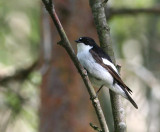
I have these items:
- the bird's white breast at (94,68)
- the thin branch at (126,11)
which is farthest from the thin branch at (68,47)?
the thin branch at (126,11)

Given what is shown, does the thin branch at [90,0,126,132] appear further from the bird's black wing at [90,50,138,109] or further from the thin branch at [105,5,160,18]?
the thin branch at [105,5,160,18]

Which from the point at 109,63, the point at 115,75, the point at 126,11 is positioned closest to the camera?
the point at 109,63

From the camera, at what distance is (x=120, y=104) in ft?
10.0

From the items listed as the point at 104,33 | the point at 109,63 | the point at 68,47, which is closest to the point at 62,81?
the point at 109,63

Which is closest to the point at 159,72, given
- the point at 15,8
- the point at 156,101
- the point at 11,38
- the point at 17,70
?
the point at 156,101

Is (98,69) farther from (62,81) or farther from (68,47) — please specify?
(62,81)

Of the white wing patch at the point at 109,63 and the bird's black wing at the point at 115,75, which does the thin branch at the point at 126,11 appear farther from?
the white wing patch at the point at 109,63

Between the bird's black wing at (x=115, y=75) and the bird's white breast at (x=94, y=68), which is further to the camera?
the bird's white breast at (x=94, y=68)

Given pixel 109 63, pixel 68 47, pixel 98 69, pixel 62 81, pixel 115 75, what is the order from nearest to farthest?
pixel 68 47, pixel 109 63, pixel 115 75, pixel 98 69, pixel 62 81

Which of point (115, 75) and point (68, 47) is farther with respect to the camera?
point (115, 75)

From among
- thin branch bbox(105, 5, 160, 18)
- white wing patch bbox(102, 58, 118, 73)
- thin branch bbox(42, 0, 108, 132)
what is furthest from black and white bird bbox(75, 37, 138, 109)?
thin branch bbox(105, 5, 160, 18)

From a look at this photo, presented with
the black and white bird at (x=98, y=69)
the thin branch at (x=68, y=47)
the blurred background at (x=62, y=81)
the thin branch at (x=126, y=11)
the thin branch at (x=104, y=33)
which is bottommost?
the thin branch at (x=68, y=47)

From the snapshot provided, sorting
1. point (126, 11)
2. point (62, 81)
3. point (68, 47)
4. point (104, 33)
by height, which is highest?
point (126, 11)

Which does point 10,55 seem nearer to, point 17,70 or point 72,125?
point 17,70
